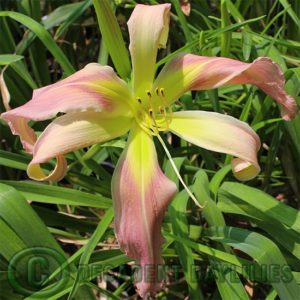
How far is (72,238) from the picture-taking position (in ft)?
3.63

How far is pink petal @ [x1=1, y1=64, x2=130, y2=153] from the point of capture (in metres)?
0.70

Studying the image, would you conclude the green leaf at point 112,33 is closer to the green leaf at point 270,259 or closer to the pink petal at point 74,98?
the pink petal at point 74,98

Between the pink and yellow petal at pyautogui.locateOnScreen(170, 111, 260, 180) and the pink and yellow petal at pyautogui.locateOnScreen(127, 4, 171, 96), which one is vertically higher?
the pink and yellow petal at pyautogui.locateOnScreen(127, 4, 171, 96)

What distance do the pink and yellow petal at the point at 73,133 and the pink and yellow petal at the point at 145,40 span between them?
0.06 metres

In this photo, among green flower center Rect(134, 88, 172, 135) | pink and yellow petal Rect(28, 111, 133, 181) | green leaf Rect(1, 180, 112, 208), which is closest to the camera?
pink and yellow petal Rect(28, 111, 133, 181)

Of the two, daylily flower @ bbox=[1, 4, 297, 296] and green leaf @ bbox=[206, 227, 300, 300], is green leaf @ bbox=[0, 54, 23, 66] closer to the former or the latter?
daylily flower @ bbox=[1, 4, 297, 296]

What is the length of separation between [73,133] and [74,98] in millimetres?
44

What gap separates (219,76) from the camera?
78 cm

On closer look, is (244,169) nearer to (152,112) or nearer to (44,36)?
(152,112)

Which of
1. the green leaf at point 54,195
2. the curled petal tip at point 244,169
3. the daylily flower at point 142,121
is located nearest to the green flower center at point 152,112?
the daylily flower at point 142,121

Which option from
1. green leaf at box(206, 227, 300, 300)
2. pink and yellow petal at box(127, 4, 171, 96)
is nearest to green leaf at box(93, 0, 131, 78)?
pink and yellow petal at box(127, 4, 171, 96)

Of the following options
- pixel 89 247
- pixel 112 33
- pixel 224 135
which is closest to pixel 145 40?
pixel 112 33

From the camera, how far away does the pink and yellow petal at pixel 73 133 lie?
0.69 meters

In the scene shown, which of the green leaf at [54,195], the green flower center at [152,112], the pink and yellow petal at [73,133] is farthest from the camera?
the green leaf at [54,195]
